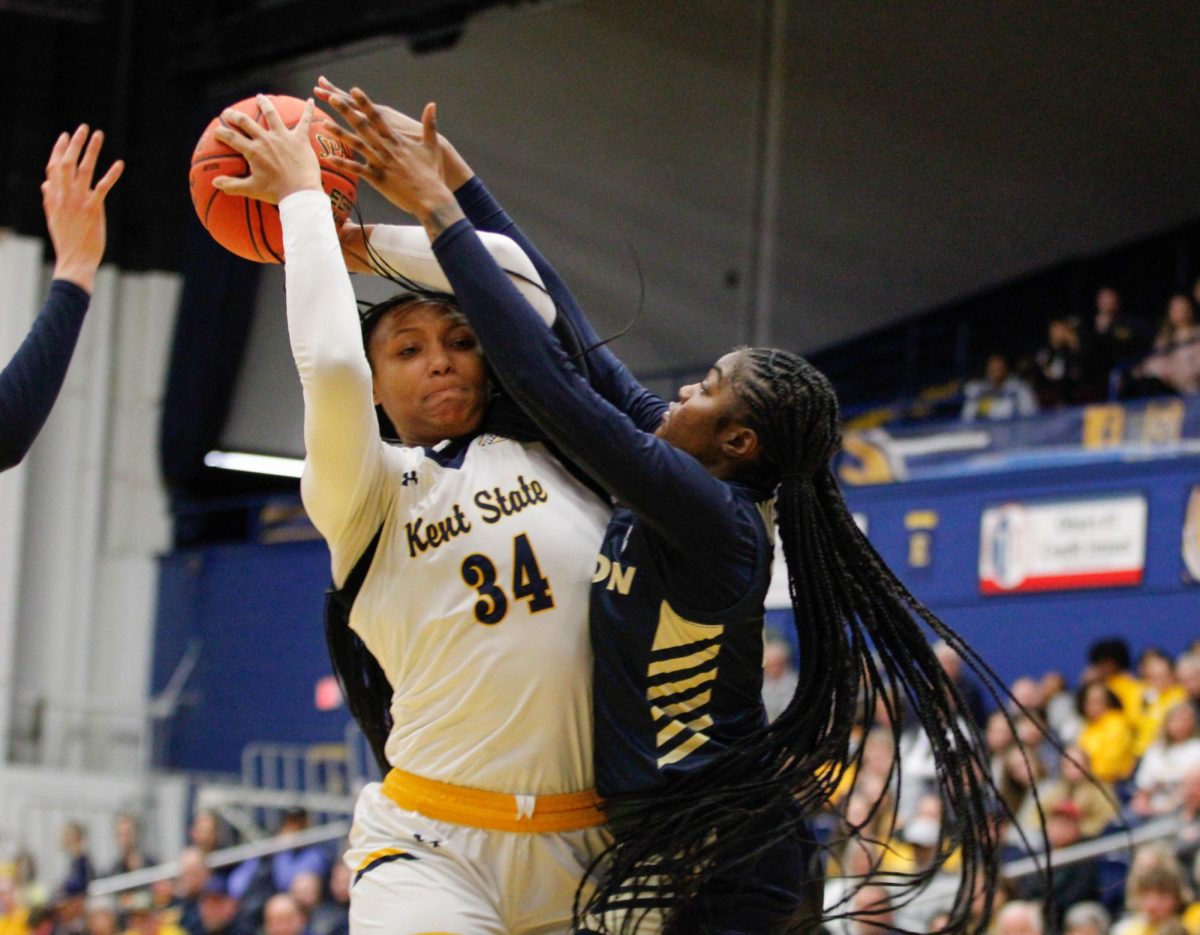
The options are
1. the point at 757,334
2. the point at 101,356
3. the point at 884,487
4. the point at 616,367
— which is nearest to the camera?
the point at 616,367

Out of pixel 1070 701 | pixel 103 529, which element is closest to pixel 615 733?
pixel 1070 701

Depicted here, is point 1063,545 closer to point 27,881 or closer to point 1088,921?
point 1088,921

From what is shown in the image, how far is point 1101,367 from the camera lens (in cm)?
1192

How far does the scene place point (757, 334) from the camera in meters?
14.0

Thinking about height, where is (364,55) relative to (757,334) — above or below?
above

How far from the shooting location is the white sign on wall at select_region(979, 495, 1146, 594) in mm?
10547

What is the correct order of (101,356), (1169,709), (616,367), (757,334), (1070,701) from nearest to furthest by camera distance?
(616,367) → (1169,709) → (1070,701) → (757,334) → (101,356)

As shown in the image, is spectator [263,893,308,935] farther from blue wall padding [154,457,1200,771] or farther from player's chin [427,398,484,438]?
player's chin [427,398,484,438]

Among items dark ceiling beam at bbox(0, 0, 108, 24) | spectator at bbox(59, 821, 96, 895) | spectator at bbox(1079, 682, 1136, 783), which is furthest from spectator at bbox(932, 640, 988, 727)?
dark ceiling beam at bbox(0, 0, 108, 24)

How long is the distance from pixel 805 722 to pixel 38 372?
1539 mm

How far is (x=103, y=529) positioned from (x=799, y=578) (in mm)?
13139

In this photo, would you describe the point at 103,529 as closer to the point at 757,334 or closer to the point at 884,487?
the point at 757,334

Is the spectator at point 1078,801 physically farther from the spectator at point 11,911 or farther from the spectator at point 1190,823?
the spectator at point 11,911

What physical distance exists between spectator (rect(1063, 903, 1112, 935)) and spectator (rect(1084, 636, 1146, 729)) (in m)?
2.24
